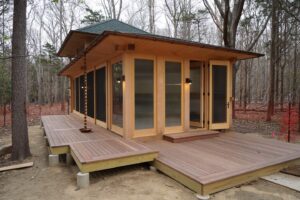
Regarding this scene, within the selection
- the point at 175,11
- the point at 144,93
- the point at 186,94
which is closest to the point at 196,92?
the point at 186,94

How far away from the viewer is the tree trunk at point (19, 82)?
4781 mm

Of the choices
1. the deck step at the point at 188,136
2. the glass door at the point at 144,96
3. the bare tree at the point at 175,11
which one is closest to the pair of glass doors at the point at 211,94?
the deck step at the point at 188,136

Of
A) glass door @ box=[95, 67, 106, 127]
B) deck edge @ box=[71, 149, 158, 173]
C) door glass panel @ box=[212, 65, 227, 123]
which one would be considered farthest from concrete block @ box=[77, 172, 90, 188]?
door glass panel @ box=[212, 65, 227, 123]

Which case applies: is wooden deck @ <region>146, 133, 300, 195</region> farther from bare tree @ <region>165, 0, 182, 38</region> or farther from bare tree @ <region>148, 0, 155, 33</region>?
bare tree @ <region>148, 0, 155, 33</region>

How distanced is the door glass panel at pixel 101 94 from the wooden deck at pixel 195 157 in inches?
58.7

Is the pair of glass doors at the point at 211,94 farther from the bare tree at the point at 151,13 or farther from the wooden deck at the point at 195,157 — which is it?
the bare tree at the point at 151,13

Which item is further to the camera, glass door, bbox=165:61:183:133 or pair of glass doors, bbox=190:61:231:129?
pair of glass doors, bbox=190:61:231:129

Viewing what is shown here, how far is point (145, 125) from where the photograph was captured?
5.29 metres

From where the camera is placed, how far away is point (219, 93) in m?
6.33

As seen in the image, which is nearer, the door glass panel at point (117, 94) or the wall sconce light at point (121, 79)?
the wall sconce light at point (121, 79)

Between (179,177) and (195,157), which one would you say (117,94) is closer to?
(195,157)

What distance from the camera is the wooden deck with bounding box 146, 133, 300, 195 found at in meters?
3.15

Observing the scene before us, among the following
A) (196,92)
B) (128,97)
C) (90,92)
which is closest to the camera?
(128,97)

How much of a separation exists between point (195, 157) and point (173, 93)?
6.65 feet
